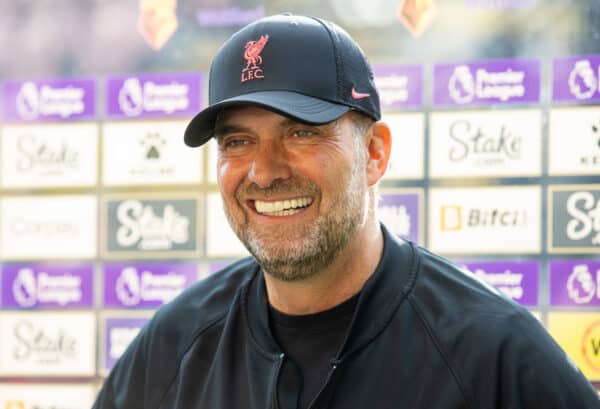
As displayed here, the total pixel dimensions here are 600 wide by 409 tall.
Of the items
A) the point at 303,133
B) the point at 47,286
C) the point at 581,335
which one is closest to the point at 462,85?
the point at 581,335

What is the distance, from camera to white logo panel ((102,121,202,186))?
2178 mm

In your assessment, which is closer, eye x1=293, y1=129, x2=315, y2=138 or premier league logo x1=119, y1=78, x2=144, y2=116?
eye x1=293, y1=129, x2=315, y2=138

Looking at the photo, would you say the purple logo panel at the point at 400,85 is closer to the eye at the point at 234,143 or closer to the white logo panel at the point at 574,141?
the white logo panel at the point at 574,141

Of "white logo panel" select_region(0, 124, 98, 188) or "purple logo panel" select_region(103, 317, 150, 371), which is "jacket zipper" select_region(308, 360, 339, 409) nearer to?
"purple logo panel" select_region(103, 317, 150, 371)

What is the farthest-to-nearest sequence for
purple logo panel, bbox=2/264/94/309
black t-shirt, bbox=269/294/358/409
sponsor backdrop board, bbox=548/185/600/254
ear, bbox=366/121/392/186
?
purple logo panel, bbox=2/264/94/309
sponsor backdrop board, bbox=548/185/600/254
ear, bbox=366/121/392/186
black t-shirt, bbox=269/294/358/409

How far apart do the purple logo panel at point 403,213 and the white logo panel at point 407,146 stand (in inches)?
2.2

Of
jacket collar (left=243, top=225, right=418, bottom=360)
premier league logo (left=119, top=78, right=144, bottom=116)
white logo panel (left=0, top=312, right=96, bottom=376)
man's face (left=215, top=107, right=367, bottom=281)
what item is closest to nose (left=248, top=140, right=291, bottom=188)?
man's face (left=215, top=107, right=367, bottom=281)

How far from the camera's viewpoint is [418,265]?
125cm

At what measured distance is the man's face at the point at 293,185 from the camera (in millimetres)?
1186

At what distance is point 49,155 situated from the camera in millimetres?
2271

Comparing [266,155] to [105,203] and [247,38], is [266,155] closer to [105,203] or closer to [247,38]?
[247,38]

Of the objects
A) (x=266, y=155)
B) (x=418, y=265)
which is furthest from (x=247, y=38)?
(x=418, y=265)

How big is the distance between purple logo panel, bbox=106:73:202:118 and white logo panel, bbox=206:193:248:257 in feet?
0.90

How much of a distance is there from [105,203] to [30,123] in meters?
0.34
